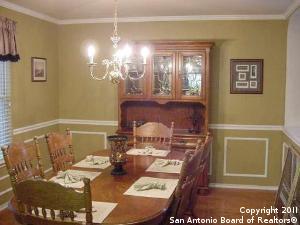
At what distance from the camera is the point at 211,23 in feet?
15.0

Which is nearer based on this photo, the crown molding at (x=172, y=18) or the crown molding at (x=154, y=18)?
the crown molding at (x=154, y=18)

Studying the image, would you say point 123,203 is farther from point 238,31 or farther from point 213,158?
point 238,31

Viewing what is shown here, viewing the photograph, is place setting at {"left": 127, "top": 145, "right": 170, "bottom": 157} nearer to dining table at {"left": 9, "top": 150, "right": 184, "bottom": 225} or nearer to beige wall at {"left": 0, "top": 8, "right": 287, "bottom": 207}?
dining table at {"left": 9, "top": 150, "right": 184, "bottom": 225}

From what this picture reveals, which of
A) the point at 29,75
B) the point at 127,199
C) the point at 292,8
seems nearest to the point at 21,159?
the point at 127,199

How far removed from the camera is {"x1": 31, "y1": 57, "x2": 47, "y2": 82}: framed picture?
171 inches

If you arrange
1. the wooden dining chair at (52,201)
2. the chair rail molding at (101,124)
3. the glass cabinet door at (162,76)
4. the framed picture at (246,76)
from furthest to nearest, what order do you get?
the framed picture at (246,76) < the glass cabinet door at (162,76) < the chair rail molding at (101,124) < the wooden dining chair at (52,201)

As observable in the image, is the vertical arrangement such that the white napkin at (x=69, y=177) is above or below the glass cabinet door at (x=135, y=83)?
below

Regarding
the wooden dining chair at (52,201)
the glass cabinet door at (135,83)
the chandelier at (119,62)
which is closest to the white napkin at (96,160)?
the chandelier at (119,62)

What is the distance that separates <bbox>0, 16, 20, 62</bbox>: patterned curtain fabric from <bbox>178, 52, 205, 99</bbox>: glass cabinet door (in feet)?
6.44

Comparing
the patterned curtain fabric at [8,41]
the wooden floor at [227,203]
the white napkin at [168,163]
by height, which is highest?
the patterned curtain fabric at [8,41]

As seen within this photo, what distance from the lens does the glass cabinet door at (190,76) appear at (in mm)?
4363

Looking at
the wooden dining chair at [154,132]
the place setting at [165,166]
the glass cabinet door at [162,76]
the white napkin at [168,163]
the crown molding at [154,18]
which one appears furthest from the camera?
the glass cabinet door at [162,76]

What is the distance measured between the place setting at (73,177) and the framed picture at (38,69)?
2145 mm

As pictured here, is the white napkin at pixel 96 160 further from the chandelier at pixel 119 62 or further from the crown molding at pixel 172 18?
the crown molding at pixel 172 18
